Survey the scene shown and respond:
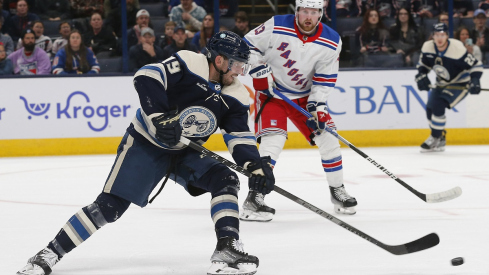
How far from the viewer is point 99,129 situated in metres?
7.68

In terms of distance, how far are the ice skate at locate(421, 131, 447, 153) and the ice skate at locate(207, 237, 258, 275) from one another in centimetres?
523

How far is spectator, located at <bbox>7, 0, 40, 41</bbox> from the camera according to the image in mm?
7904

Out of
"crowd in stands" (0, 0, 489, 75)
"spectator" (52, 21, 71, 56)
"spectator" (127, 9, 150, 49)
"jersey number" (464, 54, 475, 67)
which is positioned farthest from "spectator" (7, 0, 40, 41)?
"jersey number" (464, 54, 475, 67)

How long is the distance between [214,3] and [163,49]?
30.3 inches

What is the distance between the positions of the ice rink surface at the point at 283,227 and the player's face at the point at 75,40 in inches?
67.7

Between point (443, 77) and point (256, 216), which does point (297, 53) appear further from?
point (443, 77)

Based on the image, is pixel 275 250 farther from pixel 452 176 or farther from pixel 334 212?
pixel 452 176

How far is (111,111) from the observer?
766 cm

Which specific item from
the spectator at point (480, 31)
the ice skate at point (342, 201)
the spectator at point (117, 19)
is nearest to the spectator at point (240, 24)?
the spectator at point (117, 19)

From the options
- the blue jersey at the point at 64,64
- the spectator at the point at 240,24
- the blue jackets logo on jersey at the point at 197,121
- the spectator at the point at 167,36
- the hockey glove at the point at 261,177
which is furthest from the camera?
the spectator at the point at 240,24

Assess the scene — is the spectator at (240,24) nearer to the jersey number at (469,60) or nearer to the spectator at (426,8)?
the spectator at (426,8)

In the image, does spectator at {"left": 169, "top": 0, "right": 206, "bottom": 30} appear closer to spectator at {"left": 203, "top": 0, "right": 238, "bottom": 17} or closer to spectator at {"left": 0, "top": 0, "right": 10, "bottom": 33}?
spectator at {"left": 203, "top": 0, "right": 238, "bottom": 17}

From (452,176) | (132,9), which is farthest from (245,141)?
(132,9)

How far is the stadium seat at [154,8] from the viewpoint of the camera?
27.1ft
